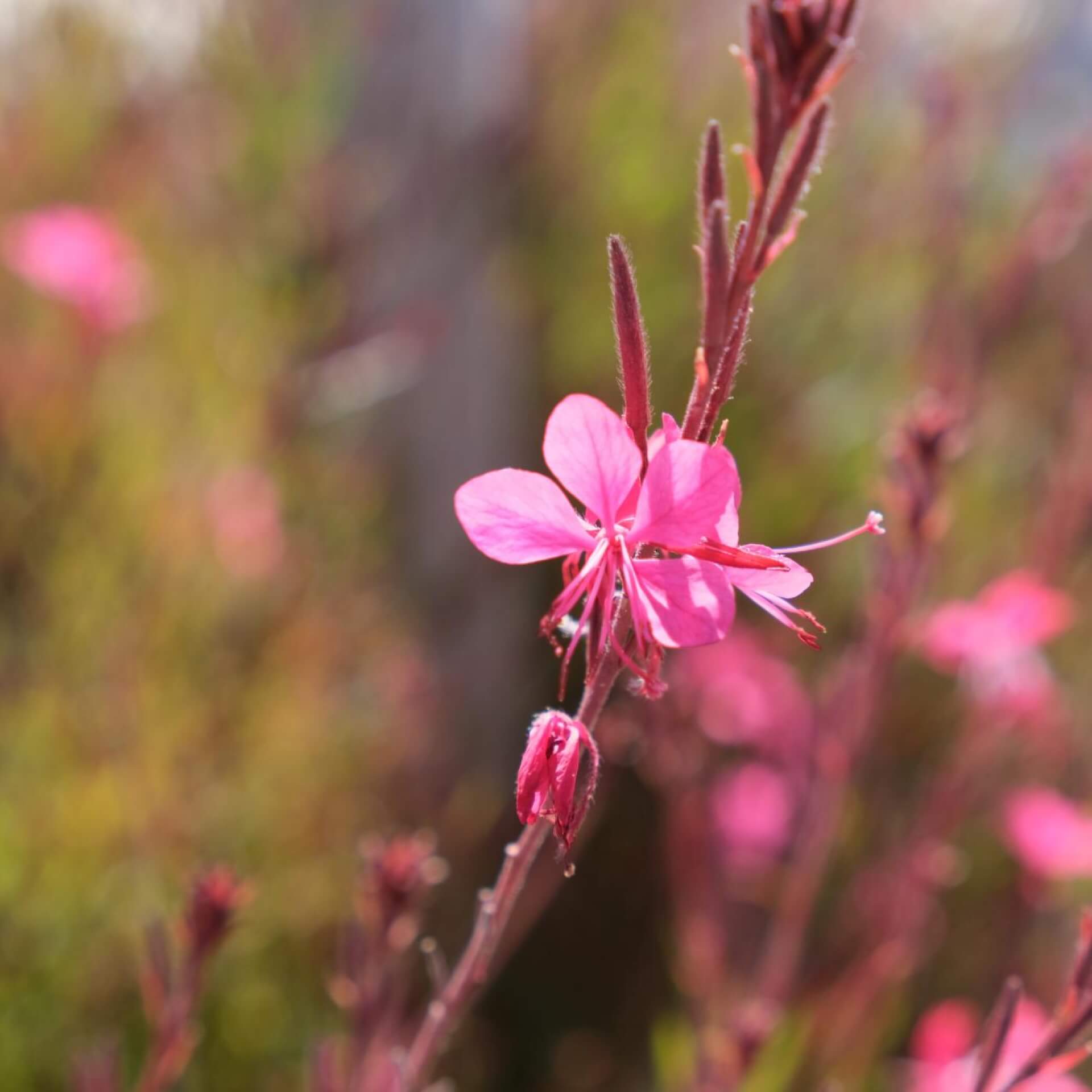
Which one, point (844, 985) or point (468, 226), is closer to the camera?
point (844, 985)

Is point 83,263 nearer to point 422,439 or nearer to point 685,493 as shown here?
point 422,439

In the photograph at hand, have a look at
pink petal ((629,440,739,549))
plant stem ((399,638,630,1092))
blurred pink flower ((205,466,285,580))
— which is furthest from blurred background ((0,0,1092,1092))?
pink petal ((629,440,739,549))

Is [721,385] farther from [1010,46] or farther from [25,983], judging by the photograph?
[1010,46]

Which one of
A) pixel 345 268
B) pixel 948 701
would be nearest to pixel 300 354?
pixel 345 268

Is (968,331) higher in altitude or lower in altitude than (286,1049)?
higher

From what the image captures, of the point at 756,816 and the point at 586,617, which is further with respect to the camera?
the point at 756,816

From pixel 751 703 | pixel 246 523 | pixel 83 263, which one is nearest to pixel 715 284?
pixel 751 703
